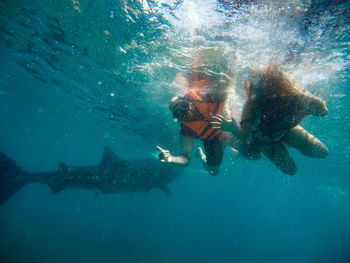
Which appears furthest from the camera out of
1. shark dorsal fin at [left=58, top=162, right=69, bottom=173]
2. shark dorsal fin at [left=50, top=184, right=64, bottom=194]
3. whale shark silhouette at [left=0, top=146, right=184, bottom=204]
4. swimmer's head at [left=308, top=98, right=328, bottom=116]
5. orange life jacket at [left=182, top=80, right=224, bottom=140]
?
shark dorsal fin at [left=58, top=162, right=69, bottom=173]

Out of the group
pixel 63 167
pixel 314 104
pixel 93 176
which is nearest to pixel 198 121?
pixel 314 104

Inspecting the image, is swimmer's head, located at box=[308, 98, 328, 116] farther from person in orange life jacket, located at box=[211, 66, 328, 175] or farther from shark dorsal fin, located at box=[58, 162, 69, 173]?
shark dorsal fin, located at box=[58, 162, 69, 173]

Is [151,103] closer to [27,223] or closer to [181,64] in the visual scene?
[181,64]

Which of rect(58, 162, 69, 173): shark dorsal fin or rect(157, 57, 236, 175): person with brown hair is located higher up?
rect(157, 57, 236, 175): person with brown hair

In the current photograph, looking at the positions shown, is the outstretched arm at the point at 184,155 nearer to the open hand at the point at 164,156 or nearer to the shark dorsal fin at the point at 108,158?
the open hand at the point at 164,156

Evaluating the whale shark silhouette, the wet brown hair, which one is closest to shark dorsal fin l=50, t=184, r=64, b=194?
the whale shark silhouette

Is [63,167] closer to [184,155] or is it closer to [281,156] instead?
[184,155]

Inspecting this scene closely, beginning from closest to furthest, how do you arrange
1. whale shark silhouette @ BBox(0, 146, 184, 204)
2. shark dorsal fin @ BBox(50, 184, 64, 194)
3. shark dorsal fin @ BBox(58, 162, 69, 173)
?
shark dorsal fin @ BBox(50, 184, 64, 194)
whale shark silhouette @ BBox(0, 146, 184, 204)
shark dorsal fin @ BBox(58, 162, 69, 173)

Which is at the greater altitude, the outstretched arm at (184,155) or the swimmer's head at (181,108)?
the swimmer's head at (181,108)

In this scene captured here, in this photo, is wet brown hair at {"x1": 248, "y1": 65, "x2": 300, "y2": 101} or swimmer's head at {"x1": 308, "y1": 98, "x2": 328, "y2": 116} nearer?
swimmer's head at {"x1": 308, "y1": 98, "x2": 328, "y2": 116}

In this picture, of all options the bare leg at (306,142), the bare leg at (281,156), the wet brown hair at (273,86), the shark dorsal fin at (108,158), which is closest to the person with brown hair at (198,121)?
the wet brown hair at (273,86)

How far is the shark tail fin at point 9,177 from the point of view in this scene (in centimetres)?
1180

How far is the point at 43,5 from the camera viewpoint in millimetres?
8031

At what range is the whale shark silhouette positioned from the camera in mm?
12156
